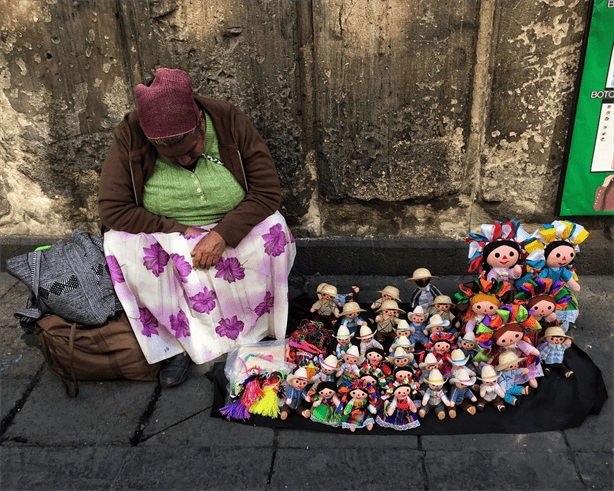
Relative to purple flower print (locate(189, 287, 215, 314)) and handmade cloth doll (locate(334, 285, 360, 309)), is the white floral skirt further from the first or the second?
handmade cloth doll (locate(334, 285, 360, 309))

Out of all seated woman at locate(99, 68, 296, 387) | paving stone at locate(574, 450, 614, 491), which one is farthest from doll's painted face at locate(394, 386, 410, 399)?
seated woman at locate(99, 68, 296, 387)

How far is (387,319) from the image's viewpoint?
9.16 feet

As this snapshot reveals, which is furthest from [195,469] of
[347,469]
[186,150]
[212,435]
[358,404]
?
[186,150]

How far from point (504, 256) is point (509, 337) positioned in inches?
17.3

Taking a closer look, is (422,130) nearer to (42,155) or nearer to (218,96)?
(218,96)

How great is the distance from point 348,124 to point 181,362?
1.82 m

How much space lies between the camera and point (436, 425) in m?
2.34

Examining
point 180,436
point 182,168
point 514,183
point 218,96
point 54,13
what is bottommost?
point 180,436

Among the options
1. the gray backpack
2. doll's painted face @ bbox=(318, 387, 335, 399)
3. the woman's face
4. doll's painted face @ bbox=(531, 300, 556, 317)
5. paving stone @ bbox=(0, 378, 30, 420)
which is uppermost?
the woman's face

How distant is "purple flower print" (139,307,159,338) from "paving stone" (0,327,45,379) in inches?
29.1

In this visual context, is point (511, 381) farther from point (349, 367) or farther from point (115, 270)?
point (115, 270)

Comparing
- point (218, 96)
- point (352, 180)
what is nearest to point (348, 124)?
point (352, 180)

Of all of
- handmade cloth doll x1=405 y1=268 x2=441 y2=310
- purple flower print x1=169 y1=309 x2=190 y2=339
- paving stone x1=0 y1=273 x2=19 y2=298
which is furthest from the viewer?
paving stone x1=0 y1=273 x2=19 y2=298

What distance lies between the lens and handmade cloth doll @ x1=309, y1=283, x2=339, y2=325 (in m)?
2.92
